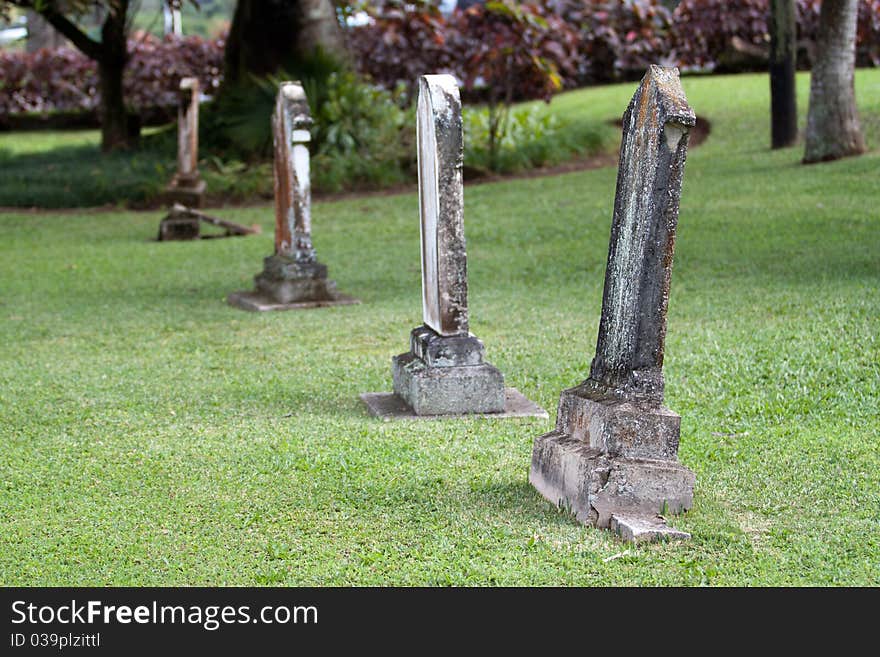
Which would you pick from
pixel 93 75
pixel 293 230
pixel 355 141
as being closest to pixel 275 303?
pixel 293 230

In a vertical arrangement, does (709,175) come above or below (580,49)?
below

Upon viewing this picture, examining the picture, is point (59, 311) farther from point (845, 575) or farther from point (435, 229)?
point (845, 575)

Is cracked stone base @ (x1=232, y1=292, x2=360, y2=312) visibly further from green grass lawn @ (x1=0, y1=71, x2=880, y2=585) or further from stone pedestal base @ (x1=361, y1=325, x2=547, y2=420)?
stone pedestal base @ (x1=361, y1=325, x2=547, y2=420)

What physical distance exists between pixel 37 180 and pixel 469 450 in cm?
1461

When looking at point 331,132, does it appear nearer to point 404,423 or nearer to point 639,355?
point 404,423

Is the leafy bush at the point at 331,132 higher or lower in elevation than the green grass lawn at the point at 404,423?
higher

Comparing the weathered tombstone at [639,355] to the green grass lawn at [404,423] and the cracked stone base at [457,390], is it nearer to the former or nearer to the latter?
the green grass lawn at [404,423]

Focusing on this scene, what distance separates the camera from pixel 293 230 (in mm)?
9406

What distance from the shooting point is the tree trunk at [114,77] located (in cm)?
1845

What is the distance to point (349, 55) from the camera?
18438mm

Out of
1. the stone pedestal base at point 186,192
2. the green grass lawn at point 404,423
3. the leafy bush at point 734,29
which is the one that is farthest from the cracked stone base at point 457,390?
the leafy bush at point 734,29

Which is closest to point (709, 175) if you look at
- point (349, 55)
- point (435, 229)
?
point (349, 55)

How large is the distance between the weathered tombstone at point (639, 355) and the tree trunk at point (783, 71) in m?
9.99

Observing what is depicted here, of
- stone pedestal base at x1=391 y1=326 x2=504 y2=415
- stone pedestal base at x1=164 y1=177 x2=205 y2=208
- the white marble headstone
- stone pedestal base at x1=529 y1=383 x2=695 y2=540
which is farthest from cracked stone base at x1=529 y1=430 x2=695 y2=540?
stone pedestal base at x1=164 y1=177 x2=205 y2=208
